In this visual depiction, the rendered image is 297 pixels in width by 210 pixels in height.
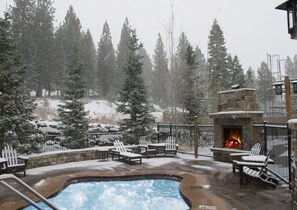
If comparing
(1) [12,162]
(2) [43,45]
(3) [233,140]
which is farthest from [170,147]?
(2) [43,45]

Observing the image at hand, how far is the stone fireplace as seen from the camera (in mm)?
11289

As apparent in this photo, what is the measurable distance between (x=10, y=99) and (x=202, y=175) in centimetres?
795

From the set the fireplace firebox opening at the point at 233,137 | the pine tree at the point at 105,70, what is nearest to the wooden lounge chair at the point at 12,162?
the fireplace firebox opening at the point at 233,137

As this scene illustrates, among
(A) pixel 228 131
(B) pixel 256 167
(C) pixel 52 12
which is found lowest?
(B) pixel 256 167

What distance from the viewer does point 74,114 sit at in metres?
15.8

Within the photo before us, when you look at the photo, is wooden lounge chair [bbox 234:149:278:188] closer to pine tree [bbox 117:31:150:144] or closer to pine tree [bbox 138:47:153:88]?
pine tree [bbox 117:31:150:144]

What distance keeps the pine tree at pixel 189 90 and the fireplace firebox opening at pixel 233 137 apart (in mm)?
8807

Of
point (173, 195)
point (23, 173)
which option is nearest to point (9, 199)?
point (23, 173)

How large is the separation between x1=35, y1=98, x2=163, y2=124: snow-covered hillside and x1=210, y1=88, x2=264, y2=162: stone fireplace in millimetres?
15934

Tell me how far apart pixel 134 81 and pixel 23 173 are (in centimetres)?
862

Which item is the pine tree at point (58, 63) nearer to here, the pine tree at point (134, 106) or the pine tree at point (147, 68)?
the pine tree at point (134, 106)

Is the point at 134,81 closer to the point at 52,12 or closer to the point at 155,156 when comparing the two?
the point at 155,156

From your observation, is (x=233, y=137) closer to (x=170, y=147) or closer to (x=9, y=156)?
(x=170, y=147)

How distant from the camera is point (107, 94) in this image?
1650 inches
